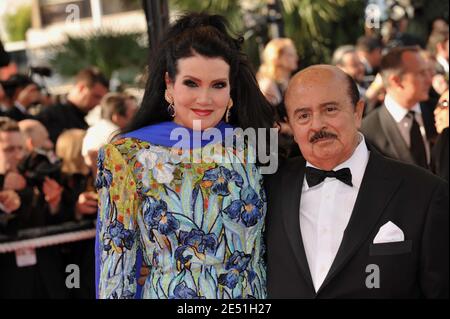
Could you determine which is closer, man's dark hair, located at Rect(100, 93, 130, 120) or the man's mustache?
the man's mustache

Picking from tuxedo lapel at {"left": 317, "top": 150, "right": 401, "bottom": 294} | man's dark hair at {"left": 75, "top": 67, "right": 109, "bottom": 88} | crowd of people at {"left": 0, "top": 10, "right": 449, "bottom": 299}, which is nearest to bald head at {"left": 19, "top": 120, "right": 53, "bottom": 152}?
man's dark hair at {"left": 75, "top": 67, "right": 109, "bottom": 88}

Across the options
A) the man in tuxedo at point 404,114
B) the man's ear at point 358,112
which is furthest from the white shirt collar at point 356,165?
the man in tuxedo at point 404,114

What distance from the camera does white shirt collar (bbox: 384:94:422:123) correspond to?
23.3ft

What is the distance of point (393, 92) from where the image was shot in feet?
23.9

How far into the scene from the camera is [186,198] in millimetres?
3959

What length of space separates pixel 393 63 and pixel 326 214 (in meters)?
3.74

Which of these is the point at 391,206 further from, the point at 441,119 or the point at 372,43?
the point at 372,43

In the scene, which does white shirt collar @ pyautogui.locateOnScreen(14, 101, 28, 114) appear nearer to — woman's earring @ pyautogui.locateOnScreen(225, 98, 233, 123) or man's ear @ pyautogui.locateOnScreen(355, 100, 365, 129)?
woman's earring @ pyautogui.locateOnScreen(225, 98, 233, 123)

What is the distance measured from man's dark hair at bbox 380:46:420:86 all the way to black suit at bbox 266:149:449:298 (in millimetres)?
3508

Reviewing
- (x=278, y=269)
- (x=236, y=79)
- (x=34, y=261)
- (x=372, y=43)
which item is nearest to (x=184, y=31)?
(x=236, y=79)

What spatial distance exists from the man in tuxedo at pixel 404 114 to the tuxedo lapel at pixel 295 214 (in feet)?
9.76

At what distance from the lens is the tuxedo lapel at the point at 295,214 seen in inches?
149

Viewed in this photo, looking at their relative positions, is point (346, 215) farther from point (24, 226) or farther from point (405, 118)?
point (405, 118)

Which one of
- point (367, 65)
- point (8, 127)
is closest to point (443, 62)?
point (367, 65)
